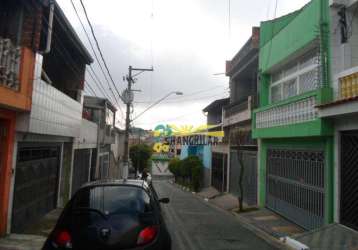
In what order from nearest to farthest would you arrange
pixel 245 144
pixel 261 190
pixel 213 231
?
1. pixel 213 231
2. pixel 261 190
3. pixel 245 144

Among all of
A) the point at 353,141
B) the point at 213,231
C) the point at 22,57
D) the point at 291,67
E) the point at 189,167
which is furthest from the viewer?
the point at 189,167

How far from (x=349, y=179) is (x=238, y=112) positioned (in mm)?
14241

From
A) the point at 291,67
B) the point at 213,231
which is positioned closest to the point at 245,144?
the point at 291,67

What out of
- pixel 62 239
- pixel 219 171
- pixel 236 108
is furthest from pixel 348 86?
pixel 219 171

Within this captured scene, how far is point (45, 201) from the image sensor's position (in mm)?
14758

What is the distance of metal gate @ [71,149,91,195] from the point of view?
64.4 feet

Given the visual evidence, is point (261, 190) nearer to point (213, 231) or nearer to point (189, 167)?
point (213, 231)

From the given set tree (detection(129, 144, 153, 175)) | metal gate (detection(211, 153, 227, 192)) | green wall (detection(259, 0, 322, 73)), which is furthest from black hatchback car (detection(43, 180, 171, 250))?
tree (detection(129, 144, 153, 175))

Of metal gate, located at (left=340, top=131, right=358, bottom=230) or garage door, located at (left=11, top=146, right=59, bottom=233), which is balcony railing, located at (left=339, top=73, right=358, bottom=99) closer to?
metal gate, located at (left=340, top=131, right=358, bottom=230)

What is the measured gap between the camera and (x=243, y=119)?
23766mm

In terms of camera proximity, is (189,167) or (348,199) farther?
(189,167)

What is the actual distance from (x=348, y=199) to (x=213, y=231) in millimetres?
3960

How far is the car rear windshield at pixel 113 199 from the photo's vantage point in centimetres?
630

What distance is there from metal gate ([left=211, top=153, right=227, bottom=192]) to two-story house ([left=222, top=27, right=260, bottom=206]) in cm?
165
